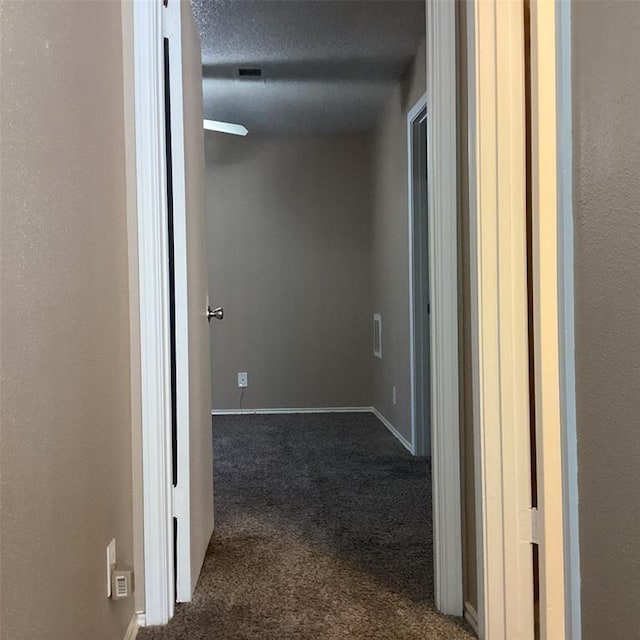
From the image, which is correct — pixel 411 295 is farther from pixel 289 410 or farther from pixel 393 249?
pixel 289 410

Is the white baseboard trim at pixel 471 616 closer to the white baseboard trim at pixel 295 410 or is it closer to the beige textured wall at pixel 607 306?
the beige textured wall at pixel 607 306

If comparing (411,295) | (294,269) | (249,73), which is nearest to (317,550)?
(411,295)

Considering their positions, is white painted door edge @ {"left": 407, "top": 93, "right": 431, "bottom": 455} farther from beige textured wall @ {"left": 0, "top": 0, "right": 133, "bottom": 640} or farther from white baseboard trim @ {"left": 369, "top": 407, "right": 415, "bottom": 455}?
beige textured wall @ {"left": 0, "top": 0, "right": 133, "bottom": 640}

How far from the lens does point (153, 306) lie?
183 cm

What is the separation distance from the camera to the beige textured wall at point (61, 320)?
0.98 metres

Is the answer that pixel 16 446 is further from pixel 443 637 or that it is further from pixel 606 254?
pixel 443 637

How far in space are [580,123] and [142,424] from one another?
1.34m

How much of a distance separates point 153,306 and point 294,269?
363 cm

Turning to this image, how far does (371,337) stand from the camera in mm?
5422

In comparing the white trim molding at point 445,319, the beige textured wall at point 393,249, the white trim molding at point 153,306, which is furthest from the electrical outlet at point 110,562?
the beige textured wall at point 393,249

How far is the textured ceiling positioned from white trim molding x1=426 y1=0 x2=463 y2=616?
1.36 metres

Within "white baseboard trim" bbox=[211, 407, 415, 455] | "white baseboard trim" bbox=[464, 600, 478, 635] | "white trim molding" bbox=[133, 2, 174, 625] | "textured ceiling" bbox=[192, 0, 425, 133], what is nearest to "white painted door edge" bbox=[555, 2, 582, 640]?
"white baseboard trim" bbox=[464, 600, 478, 635]

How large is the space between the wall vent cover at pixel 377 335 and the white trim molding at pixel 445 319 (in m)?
3.11

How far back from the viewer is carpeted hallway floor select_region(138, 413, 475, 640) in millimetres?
1823
